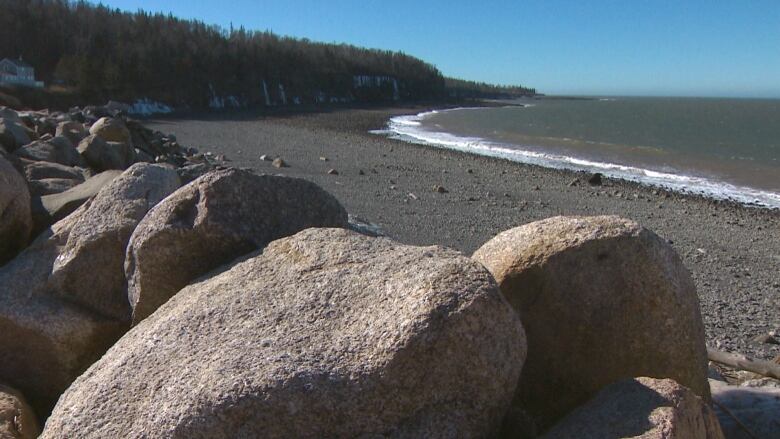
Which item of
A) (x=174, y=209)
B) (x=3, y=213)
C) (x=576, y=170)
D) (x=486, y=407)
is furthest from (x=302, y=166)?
(x=486, y=407)

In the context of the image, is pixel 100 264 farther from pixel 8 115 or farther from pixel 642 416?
pixel 8 115

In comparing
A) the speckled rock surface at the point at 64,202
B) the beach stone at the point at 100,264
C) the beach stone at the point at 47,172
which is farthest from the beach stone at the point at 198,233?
the beach stone at the point at 47,172

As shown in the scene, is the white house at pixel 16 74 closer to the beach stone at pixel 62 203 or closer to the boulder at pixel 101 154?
the boulder at pixel 101 154

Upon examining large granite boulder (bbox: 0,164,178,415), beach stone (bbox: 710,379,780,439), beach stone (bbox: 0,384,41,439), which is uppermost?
large granite boulder (bbox: 0,164,178,415)

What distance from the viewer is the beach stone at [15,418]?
312 centimetres

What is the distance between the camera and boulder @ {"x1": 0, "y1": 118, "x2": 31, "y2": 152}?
814 cm

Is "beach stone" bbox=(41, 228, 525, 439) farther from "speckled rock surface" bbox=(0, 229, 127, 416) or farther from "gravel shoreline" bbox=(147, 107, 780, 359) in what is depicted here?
"gravel shoreline" bbox=(147, 107, 780, 359)

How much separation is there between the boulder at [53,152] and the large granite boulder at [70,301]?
13.8 feet

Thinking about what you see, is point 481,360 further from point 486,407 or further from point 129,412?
point 129,412

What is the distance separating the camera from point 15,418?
127 inches

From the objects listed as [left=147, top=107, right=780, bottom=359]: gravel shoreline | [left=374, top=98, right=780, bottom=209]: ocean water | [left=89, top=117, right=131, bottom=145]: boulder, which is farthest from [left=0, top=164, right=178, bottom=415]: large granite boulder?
[left=374, top=98, right=780, bottom=209]: ocean water

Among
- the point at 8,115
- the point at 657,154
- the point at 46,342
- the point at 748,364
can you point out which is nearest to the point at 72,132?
the point at 8,115

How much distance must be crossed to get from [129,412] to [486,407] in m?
1.37

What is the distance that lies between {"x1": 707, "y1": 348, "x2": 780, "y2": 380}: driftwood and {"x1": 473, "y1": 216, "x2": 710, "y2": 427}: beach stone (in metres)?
2.33
